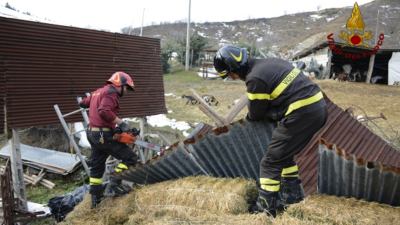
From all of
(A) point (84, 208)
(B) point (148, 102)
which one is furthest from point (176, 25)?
(A) point (84, 208)

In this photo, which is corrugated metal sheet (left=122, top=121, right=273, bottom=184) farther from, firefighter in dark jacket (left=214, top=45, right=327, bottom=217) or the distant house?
the distant house

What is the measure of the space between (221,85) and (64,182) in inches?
585

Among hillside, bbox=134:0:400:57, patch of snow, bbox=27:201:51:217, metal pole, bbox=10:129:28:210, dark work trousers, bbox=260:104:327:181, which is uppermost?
hillside, bbox=134:0:400:57

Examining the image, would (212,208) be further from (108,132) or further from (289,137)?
(108,132)

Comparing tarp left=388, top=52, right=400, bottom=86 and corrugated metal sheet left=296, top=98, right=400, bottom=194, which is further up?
tarp left=388, top=52, right=400, bottom=86

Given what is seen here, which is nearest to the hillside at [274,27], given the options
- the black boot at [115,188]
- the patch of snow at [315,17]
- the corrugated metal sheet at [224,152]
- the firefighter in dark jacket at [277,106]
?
the patch of snow at [315,17]

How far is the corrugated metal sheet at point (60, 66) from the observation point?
6328 millimetres

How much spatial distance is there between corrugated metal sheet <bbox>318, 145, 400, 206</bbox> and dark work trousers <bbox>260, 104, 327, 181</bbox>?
10.8 inches

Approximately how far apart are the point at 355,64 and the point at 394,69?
2.57 meters

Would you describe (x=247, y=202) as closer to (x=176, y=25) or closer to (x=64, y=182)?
(x=64, y=182)

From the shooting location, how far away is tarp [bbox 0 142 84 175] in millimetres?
7992

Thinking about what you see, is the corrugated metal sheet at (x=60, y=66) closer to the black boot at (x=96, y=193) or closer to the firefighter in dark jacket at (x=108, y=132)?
the firefighter in dark jacket at (x=108, y=132)

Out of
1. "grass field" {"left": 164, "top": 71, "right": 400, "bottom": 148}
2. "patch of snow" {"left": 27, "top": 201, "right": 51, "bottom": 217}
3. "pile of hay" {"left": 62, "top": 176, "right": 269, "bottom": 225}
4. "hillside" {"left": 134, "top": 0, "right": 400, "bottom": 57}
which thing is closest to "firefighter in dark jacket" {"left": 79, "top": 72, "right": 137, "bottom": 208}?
"pile of hay" {"left": 62, "top": 176, "right": 269, "bottom": 225}

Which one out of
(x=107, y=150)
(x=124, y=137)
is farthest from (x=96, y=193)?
(x=124, y=137)
